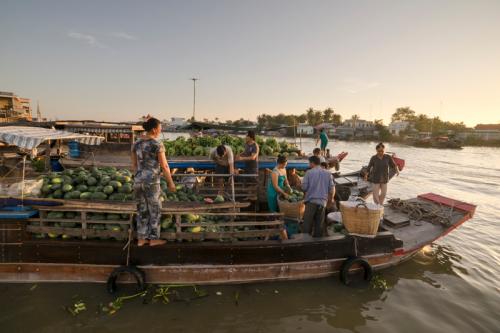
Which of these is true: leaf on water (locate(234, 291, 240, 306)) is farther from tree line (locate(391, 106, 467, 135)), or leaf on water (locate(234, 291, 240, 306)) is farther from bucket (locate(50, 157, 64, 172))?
tree line (locate(391, 106, 467, 135))

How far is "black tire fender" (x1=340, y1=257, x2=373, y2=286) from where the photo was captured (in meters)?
5.55

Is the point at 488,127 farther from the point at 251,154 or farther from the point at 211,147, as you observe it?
the point at 251,154

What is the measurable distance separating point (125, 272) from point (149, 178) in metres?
1.99

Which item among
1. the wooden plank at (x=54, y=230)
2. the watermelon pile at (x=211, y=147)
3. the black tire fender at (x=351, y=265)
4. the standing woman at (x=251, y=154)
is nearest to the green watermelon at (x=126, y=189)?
the wooden plank at (x=54, y=230)

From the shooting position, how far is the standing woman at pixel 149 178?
430cm

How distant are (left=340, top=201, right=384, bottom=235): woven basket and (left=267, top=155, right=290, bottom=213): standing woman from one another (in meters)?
1.55

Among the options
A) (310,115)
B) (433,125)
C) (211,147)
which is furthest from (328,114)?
(211,147)

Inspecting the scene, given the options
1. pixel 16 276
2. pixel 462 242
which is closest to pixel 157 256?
pixel 16 276

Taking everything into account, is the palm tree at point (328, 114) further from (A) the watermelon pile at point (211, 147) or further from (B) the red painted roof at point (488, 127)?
(A) the watermelon pile at point (211, 147)

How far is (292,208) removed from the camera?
6484mm

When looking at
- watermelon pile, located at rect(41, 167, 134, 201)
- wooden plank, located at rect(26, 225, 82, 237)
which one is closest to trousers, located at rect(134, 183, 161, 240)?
watermelon pile, located at rect(41, 167, 134, 201)

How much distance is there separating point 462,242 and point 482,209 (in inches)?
254

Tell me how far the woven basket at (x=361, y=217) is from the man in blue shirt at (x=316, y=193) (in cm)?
45

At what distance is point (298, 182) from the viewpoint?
8.26 m
